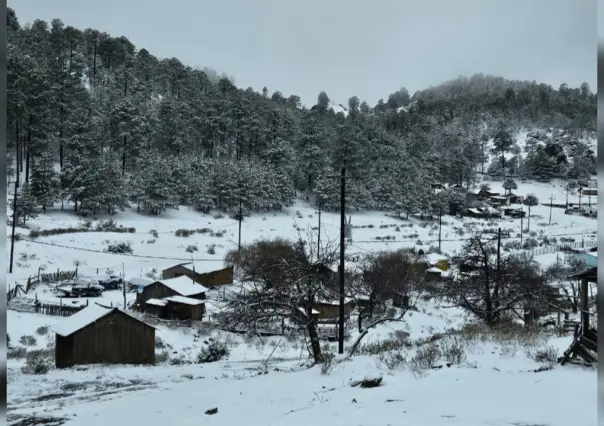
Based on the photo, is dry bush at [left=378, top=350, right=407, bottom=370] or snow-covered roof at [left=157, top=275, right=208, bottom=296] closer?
dry bush at [left=378, top=350, right=407, bottom=370]

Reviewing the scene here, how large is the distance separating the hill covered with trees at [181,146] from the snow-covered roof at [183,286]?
1123cm

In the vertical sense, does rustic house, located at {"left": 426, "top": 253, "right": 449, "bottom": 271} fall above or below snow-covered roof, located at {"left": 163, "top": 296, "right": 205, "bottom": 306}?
above

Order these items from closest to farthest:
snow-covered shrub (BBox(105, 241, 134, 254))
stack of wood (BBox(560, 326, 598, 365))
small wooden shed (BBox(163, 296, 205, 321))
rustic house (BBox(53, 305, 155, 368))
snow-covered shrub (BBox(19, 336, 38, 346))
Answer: stack of wood (BBox(560, 326, 598, 365)), rustic house (BBox(53, 305, 155, 368)), snow-covered shrub (BBox(19, 336, 38, 346)), small wooden shed (BBox(163, 296, 205, 321)), snow-covered shrub (BBox(105, 241, 134, 254))

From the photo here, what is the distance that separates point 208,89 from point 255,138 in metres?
17.0

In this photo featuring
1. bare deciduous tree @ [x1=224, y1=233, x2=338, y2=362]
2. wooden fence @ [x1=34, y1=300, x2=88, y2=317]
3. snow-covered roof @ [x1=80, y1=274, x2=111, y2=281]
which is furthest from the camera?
snow-covered roof @ [x1=80, y1=274, x2=111, y2=281]

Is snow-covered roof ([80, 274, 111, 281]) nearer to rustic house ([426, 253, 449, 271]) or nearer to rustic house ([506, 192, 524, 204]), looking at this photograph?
rustic house ([426, 253, 449, 271])

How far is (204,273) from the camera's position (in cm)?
3023

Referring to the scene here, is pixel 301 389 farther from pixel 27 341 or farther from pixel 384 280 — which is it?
pixel 384 280

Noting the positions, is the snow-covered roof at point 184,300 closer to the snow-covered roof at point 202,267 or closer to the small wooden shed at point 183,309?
the small wooden shed at point 183,309

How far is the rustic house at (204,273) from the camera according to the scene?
29.9m

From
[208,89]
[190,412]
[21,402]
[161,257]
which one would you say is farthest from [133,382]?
[208,89]

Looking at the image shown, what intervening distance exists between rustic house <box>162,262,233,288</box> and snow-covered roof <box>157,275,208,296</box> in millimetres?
2624

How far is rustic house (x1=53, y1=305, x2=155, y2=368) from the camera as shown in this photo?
14961mm

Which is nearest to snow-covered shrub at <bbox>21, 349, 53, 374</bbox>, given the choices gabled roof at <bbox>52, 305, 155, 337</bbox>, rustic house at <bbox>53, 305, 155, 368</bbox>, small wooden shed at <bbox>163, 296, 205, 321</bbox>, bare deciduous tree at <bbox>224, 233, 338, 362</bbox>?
rustic house at <bbox>53, 305, 155, 368</bbox>
